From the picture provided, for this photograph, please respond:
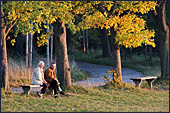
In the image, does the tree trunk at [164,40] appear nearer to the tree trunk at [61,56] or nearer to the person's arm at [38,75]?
the tree trunk at [61,56]

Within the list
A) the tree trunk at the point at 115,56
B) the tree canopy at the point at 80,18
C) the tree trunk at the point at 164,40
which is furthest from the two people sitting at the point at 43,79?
the tree trunk at the point at 164,40

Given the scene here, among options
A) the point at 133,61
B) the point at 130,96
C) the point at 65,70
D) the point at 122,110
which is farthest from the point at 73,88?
the point at 133,61

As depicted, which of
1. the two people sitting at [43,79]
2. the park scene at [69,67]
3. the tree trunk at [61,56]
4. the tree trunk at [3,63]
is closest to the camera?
the park scene at [69,67]

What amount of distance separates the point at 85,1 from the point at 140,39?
8.96 ft

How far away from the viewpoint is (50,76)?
11852 mm

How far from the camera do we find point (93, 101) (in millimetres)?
10828

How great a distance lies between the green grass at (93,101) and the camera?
30.9ft

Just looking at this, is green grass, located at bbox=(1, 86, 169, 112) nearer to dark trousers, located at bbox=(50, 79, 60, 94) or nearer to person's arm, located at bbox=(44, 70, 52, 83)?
dark trousers, located at bbox=(50, 79, 60, 94)

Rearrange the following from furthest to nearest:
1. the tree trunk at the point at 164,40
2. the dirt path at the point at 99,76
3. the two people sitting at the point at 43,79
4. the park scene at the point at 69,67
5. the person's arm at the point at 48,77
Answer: the tree trunk at the point at 164,40
the dirt path at the point at 99,76
the person's arm at the point at 48,77
the two people sitting at the point at 43,79
the park scene at the point at 69,67

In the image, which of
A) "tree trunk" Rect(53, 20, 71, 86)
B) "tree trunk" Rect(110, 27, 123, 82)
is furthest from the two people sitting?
"tree trunk" Rect(110, 27, 123, 82)

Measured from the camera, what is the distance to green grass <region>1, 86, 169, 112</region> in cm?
941

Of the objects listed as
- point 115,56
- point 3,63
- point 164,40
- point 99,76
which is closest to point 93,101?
point 3,63

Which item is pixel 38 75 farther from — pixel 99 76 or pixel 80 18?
pixel 99 76

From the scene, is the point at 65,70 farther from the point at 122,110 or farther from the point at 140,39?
the point at 122,110
